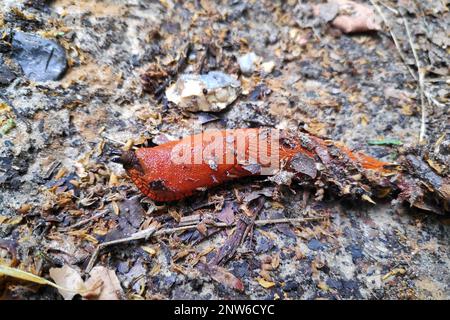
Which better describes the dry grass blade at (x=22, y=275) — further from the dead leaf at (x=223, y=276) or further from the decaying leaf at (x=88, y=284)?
the dead leaf at (x=223, y=276)

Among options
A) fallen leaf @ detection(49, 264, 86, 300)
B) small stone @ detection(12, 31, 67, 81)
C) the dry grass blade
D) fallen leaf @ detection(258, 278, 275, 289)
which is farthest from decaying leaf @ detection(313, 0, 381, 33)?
the dry grass blade

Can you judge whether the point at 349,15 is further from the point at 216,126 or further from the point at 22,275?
the point at 22,275

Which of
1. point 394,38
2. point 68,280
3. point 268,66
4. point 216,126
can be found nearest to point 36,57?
point 216,126

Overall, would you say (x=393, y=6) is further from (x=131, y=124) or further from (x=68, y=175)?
(x=68, y=175)
